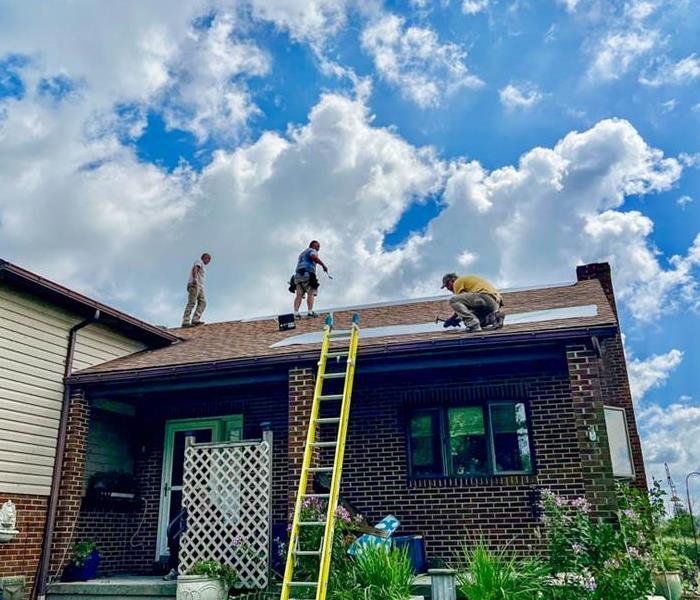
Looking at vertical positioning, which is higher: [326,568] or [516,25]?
[516,25]

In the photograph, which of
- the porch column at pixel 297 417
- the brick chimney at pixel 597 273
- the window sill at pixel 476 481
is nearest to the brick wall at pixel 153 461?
the porch column at pixel 297 417

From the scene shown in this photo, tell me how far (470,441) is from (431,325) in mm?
1810

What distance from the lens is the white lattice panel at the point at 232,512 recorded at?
7.43 m

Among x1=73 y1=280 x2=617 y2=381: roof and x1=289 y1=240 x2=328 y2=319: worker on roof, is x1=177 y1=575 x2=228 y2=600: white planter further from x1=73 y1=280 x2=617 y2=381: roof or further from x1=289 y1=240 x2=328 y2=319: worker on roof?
x1=289 y1=240 x2=328 y2=319: worker on roof

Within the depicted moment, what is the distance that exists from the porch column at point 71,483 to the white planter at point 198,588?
2447mm

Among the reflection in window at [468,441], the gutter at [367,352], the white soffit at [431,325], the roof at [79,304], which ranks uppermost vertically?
the roof at [79,304]

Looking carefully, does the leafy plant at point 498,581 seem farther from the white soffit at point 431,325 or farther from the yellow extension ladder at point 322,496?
the white soffit at point 431,325

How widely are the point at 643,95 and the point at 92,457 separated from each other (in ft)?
32.9

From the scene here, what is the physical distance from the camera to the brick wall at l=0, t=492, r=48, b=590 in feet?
26.4

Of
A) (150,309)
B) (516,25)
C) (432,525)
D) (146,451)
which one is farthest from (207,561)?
(150,309)

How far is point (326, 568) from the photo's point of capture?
599cm

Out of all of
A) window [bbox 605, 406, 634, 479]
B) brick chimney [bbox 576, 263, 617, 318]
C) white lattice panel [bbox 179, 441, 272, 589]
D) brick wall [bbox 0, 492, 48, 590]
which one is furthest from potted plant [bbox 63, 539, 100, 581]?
brick chimney [bbox 576, 263, 617, 318]

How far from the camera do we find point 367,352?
8234 millimetres

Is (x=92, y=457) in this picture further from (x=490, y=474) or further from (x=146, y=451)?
(x=490, y=474)
